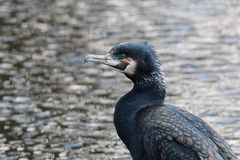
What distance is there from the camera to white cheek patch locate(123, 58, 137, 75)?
1063 centimetres

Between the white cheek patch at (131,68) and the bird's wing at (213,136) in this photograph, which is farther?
the white cheek patch at (131,68)

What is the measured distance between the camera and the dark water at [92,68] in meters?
13.6

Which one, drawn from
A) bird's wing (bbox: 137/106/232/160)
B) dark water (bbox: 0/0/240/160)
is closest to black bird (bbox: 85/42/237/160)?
bird's wing (bbox: 137/106/232/160)

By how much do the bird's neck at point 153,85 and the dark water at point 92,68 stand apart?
2.34 meters

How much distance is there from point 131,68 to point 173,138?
1221 millimetres

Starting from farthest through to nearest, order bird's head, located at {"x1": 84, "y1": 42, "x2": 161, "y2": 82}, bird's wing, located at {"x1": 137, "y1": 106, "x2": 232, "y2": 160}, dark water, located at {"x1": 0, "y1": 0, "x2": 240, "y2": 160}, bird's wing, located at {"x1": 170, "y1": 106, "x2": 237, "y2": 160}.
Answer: dark water, located at {"x1": 0, "y1": 0, "x2": 240, "y2": 160} < bird's head, located at {"x1": 84, "y1": 42, "x2": 161, "y2": 82} < bird's wing, located at {"x1": 170, "y1": 106, "x2": 237, "y2": 160} < bird's wing, located at {"x1": 137, "y1": 106, "x2": 232, "y2": 160}

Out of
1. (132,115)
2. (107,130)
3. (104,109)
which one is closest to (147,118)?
(132,115)

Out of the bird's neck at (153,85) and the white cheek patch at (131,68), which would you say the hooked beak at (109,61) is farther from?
the bird's neck at (153,85)

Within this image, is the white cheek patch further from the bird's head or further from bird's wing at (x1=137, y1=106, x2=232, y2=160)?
bird's wing at (x1=137, y1=106, x2=232, y2=160)

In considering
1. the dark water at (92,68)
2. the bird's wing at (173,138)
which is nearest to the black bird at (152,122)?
the bird's wing at (173,138)

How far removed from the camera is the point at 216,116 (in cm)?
1437

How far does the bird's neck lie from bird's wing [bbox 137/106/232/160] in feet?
1.47

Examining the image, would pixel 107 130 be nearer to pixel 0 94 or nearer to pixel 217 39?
pixel 0 94

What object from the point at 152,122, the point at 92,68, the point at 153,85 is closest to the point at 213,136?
the point at 152,122
